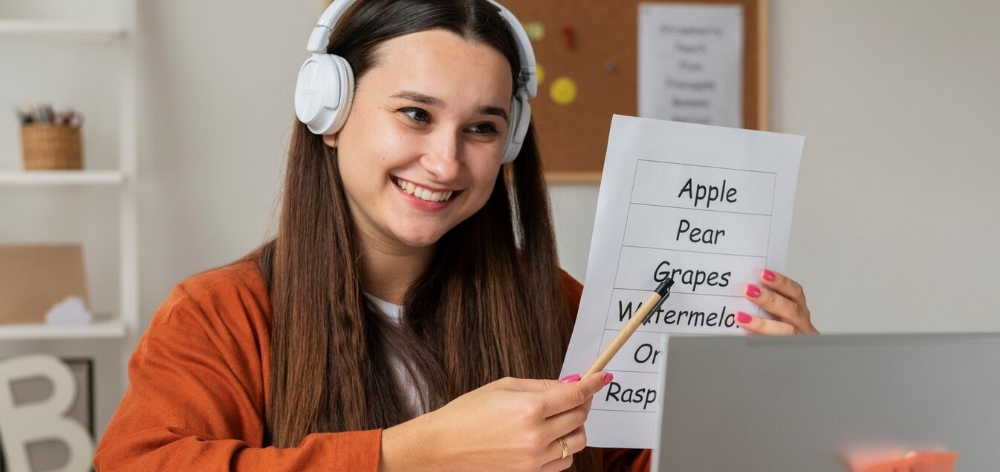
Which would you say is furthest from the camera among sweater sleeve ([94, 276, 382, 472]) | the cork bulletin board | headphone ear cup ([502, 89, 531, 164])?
the cork bulletin board

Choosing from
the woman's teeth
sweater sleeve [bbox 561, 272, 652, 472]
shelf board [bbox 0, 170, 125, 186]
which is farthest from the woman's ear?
shelf board [bbox 0, 170, 125, 186]

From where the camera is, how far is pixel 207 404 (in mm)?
1098

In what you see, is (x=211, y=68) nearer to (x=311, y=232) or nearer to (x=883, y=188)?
(x=311, y=232)

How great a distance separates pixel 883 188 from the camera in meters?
2.72

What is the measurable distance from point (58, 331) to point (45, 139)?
410mm

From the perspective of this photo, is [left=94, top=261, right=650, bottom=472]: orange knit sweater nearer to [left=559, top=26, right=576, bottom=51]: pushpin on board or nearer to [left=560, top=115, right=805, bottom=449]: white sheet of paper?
[left=560, top=115, right=805, bottom=449]: white sheet of paper

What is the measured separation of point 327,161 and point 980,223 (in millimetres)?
2168

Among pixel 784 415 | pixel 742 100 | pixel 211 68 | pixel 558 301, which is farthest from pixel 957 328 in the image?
pixel 784 415

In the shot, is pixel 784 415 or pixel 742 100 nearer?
pixel 784 415

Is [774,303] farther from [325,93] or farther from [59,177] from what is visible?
[59,177]

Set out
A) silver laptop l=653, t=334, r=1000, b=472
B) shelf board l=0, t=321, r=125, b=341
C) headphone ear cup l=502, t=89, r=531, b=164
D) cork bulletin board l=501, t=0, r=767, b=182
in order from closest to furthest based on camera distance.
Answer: silver laptop l=653, t=334, r=1000, b=472 → headphone ear cup l=502, t=89, r=531, b=164 → shelf board l=0, t=321, r=125, b=341 → cork bulletin board l=501, t=0, r=767, b=182

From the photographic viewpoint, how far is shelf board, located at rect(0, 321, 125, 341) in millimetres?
2074

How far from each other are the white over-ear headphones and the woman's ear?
0.08 ft

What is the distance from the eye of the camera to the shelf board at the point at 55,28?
82.4 inches
